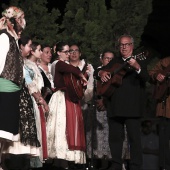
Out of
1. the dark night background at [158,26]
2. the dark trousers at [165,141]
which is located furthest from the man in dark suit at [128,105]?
Result: the dark night background at [158,26]

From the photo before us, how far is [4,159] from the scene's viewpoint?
19.0 ft

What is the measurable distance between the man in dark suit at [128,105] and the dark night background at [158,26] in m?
4.65

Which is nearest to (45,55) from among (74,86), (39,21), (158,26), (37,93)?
(74,86)

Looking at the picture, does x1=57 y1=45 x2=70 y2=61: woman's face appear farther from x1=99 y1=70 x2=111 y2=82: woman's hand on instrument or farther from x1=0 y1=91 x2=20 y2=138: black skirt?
x1=0 y1=91 x2=20 y2=138: black skirt

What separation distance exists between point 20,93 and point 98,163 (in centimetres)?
276

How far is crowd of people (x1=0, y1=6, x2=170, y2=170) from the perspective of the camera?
5.11 m

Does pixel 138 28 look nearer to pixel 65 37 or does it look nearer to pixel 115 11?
pixel 115 11

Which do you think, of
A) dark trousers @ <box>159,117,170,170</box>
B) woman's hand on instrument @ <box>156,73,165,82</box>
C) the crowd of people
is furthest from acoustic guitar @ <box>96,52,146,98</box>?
dark trousers @ <box>159,117,170,170</box>

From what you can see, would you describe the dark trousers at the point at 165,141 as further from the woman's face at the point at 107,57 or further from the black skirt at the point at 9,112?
the black skirt at the point at 9,112

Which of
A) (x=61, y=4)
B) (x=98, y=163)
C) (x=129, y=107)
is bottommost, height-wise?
(x=98, y=163)

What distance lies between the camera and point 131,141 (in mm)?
5938

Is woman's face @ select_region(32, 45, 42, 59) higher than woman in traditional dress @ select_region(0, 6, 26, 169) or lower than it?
higher

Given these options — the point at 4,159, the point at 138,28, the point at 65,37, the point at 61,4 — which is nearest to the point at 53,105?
the point at 4,159

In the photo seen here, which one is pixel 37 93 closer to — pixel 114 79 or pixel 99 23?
pixel 114 79
